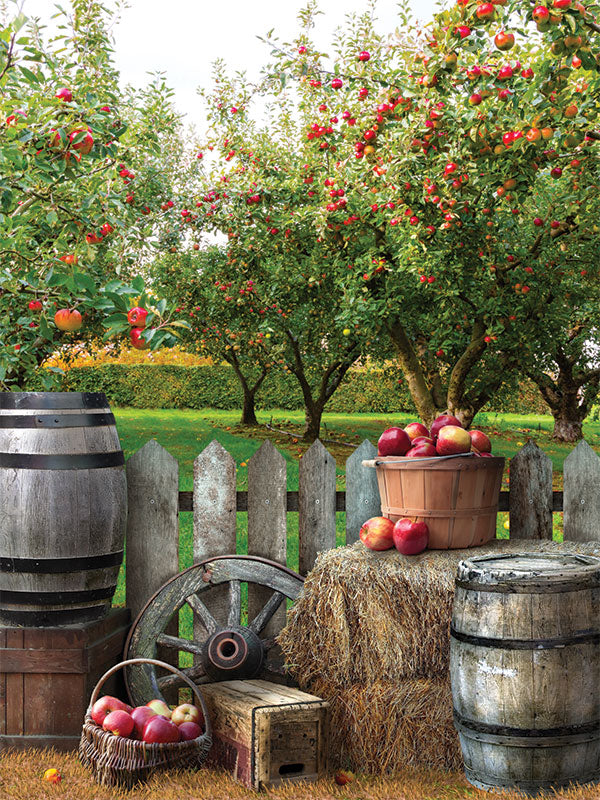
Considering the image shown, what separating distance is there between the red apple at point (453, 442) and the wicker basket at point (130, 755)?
59.4 inches

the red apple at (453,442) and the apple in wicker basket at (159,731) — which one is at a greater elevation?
the red apple at (453,442)

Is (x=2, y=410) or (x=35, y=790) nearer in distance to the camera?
(x=35, y=790)

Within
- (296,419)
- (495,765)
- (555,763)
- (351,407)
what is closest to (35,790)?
(495,765)

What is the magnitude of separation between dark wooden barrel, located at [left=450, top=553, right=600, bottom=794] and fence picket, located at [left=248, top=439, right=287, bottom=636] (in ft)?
4.62

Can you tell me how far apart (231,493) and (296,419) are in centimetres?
1658

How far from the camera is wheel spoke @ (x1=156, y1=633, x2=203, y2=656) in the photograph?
3.97 meters

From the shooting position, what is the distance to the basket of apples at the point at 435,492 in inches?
146

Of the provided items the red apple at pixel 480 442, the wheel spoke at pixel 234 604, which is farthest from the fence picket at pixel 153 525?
the red apple at pixel 480 442

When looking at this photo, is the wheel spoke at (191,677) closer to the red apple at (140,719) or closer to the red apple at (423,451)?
the red apple at (140,719)

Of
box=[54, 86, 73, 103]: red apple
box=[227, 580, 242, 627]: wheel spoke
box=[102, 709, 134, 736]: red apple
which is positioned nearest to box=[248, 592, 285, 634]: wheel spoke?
box=[227, 580, 242, 627]: wheel spoke

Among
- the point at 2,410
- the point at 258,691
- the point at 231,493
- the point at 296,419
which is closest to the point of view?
the point at 258,691

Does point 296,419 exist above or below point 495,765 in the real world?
above

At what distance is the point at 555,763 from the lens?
304cm

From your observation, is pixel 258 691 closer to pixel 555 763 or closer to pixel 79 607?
pixel 79 607
